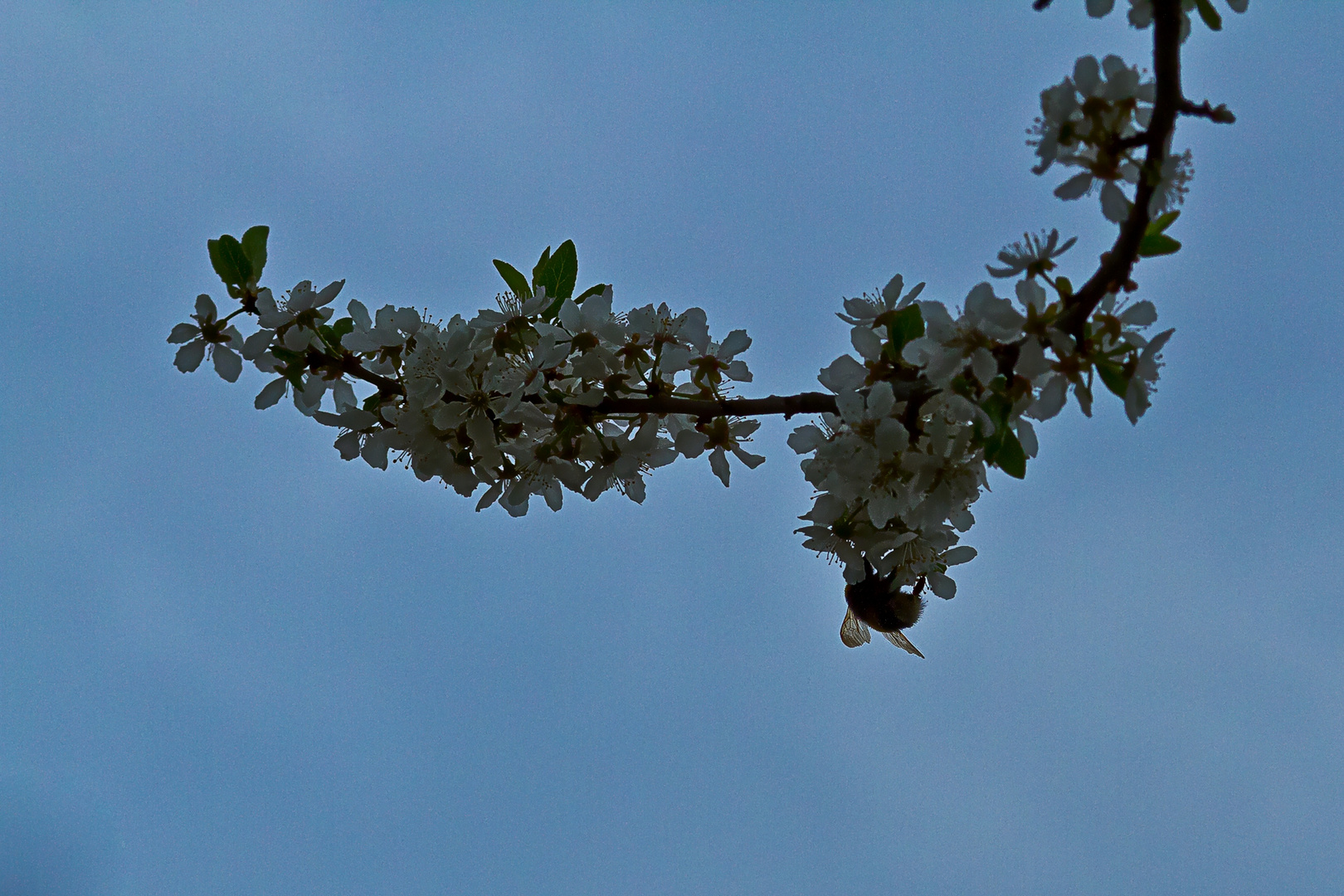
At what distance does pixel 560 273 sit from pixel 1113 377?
1511 millimetres

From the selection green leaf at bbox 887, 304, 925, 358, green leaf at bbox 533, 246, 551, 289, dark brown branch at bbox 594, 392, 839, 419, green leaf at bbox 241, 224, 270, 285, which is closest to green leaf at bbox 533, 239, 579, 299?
green leaf at bbox 533, 246, 551, 289

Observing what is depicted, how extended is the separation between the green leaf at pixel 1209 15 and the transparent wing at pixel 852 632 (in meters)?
1.62

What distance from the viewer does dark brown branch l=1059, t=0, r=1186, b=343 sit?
5.84 ft

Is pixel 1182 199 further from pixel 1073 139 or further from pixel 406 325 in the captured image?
pixel 406 325

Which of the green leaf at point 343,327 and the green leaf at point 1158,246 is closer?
the green leaf at point 1158,246

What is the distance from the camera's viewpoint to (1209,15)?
6.20 ft

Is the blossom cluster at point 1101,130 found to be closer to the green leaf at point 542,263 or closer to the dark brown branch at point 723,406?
the dark brown branch at point 723,406

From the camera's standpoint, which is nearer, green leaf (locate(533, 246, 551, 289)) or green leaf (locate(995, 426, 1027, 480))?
green leaf (locate(995, 426, 1027, 480))

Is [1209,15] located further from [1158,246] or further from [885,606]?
[885,606]

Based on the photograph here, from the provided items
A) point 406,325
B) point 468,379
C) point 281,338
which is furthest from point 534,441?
point 281,338

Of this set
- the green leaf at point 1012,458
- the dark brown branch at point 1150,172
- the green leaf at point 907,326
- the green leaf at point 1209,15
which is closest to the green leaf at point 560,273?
the green leaf at point 907,326

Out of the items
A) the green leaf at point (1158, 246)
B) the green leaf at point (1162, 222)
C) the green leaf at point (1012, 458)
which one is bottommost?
the green leaf at point (1012, 458)

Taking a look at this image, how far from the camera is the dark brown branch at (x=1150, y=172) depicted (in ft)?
5.84

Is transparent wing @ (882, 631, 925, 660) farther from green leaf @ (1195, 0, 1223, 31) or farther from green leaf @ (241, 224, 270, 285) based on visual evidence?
green leaf @ (241, 224, 270, 285)
